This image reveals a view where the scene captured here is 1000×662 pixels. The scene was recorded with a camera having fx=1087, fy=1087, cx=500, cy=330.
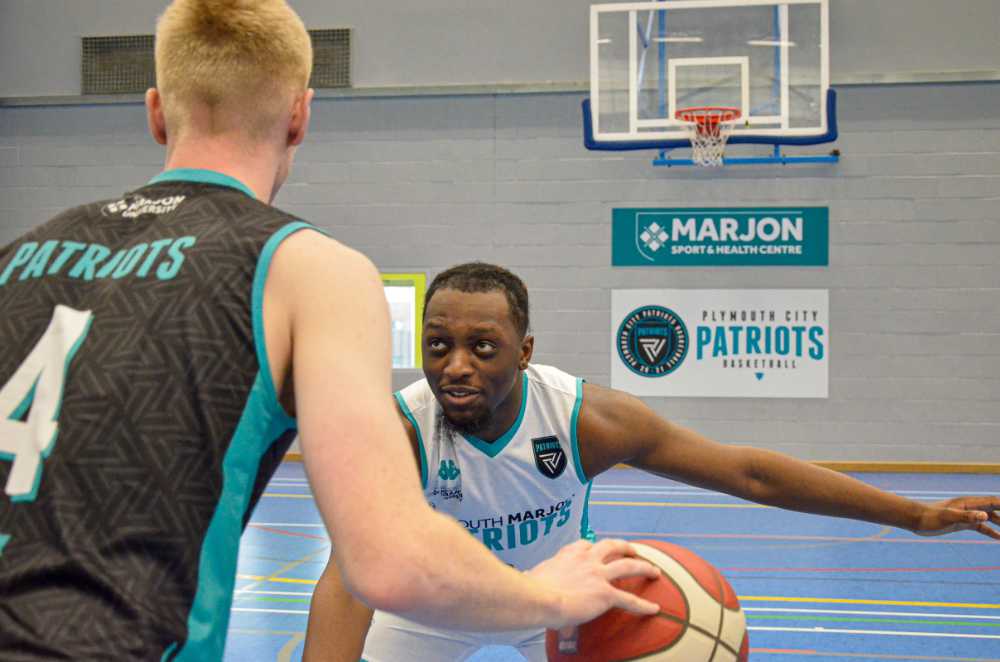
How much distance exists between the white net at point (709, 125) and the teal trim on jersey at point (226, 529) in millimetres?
8736

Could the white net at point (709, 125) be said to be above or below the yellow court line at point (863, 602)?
above

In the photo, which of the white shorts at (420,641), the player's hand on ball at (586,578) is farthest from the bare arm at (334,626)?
the player's hand on ball at (586,578)

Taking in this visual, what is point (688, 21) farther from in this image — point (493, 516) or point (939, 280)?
point (493, 516)

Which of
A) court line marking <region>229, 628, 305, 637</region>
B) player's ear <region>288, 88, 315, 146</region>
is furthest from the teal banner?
player's ear <region>288, 88, 315, 146</region>

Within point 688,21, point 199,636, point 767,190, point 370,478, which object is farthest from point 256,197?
point 767,190

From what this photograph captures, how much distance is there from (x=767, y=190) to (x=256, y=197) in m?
10.8

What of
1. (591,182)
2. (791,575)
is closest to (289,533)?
(791,575)

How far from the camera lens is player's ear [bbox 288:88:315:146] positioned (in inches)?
64.2

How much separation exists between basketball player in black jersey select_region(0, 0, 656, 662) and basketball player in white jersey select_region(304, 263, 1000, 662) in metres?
1.55

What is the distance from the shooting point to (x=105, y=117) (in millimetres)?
12938

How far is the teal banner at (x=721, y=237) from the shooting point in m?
11.7

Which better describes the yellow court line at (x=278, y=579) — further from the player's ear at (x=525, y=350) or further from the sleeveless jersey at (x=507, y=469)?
the player's ear at (x=525, y=350)

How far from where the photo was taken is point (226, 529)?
1.43 meters

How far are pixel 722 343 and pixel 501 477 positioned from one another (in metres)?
8.73
